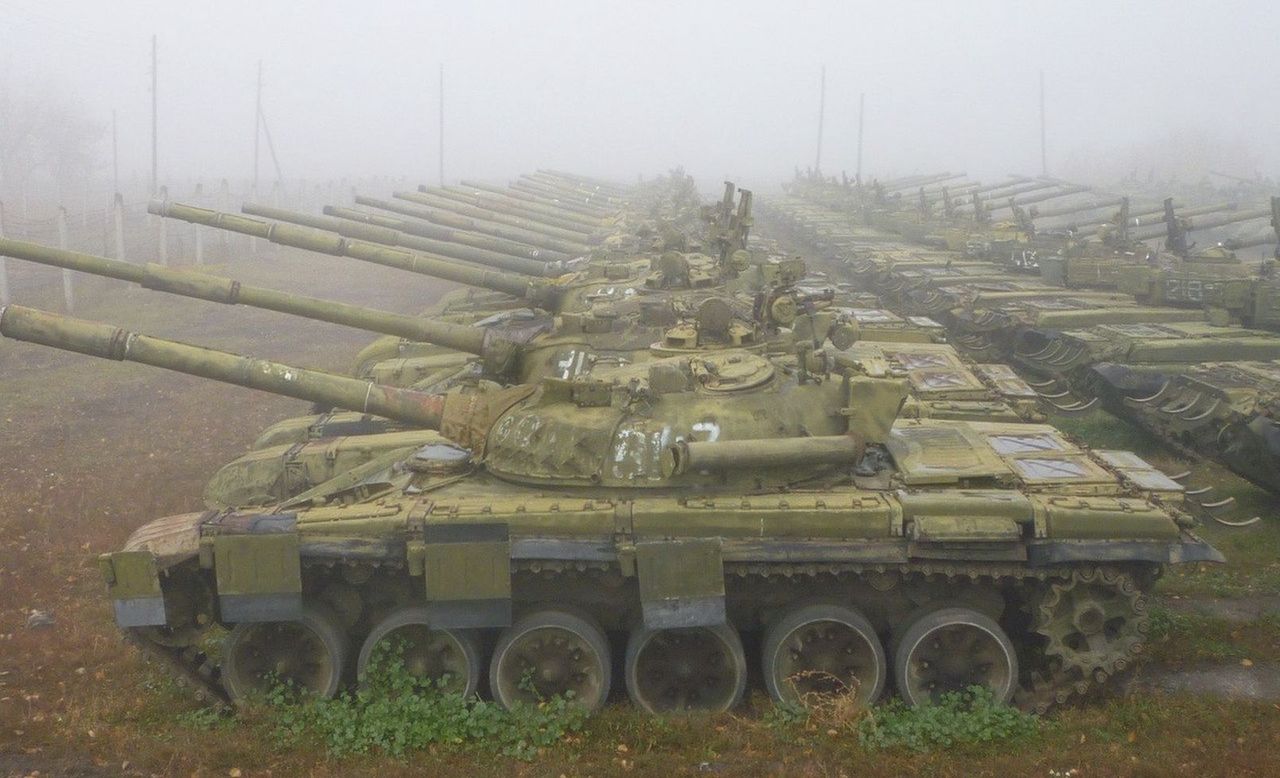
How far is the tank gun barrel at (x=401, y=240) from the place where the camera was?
18.3 meters

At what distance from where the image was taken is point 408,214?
2406 cm

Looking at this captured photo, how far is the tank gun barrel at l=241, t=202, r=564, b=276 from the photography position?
60.1ft

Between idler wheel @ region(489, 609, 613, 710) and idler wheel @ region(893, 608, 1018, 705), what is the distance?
251 cm

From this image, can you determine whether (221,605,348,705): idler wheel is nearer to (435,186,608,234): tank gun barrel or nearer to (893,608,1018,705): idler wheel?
(893,608,1018,705): idler wheel

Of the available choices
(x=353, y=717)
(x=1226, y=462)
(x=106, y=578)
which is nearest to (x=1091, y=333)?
(x=1226, y=462)

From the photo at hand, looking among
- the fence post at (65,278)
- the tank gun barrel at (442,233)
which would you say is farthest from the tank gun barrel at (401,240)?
the fence post at (65,278)

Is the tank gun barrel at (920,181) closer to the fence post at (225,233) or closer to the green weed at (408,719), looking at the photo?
the fence post at (225,233)

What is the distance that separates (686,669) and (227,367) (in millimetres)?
5032

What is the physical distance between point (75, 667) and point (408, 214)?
15129mm

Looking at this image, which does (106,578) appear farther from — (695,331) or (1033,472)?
(1033,472)

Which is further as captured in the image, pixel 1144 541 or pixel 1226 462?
pixel 1226 462

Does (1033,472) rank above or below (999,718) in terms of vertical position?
above

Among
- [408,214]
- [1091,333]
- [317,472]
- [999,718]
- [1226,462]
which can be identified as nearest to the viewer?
[999,718]

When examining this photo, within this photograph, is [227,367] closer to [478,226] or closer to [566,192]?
[478,226]
